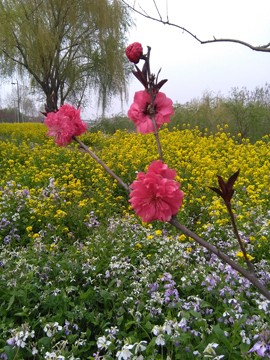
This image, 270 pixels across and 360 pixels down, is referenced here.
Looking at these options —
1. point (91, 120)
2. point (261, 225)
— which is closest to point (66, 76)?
point (91, 120)

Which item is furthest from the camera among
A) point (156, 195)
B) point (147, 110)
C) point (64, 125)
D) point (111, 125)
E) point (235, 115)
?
point (111, 125)

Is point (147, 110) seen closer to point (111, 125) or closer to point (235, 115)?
point (235, 115)

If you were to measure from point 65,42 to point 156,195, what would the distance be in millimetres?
18468

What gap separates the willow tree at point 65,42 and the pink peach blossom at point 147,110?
49.4ft

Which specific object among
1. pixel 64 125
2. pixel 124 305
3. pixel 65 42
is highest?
pixel 65 42

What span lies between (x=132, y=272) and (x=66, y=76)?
17401mm

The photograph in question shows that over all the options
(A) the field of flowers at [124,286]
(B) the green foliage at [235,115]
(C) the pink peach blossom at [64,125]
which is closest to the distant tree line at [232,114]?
(B) the green foliage at [235,115]

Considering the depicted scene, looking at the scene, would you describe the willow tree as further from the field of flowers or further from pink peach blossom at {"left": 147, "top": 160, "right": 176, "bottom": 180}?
pink peach blossom at {"left": 147, "top": 160, "right": 176, "bottom": 180}

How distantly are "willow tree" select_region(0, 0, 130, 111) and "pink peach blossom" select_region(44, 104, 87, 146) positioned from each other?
1479 centimetres

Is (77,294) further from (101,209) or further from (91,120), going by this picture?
(91,120)

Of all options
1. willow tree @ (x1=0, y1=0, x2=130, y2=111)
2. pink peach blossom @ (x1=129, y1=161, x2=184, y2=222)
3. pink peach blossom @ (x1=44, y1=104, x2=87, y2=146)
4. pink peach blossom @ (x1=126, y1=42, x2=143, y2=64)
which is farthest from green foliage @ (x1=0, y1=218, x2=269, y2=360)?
willow tree @ (x1=0, y1=0, x2=130, y2=111)

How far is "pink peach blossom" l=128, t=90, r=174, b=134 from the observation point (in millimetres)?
868

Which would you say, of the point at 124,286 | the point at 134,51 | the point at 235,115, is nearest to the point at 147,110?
the point at 134,51

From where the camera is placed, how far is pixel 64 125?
1.06m
